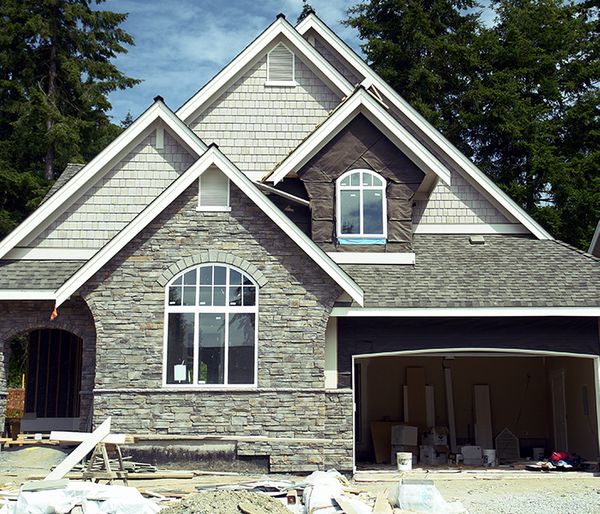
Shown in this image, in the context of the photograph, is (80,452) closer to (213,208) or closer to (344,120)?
(213,208)

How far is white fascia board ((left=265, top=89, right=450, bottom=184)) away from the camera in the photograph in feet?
53.3

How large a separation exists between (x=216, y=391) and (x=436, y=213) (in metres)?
6.78

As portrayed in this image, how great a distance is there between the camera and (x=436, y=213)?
1792 centimetres

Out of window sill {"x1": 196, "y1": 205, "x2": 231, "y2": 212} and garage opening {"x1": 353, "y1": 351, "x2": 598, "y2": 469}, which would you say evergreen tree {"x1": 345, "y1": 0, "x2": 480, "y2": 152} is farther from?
window sill {"x1": 196, "y1": 205, "x2": 231, "y2": 212}

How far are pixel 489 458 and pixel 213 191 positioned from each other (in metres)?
8.54

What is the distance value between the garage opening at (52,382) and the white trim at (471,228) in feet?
26.7

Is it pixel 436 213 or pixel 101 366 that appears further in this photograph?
pixel 436 213

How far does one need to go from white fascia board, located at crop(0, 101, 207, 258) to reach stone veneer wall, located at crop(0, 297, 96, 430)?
1.41 m

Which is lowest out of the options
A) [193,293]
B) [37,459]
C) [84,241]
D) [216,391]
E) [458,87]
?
[37,459]

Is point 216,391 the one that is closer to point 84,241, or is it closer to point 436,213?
point 84,241

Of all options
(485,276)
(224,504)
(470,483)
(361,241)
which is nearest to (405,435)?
(470,483)

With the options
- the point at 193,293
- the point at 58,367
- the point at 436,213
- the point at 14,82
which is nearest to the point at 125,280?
the point at 193,293

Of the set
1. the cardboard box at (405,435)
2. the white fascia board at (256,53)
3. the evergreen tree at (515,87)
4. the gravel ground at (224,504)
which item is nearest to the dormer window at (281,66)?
the white fascia board at (256,53)

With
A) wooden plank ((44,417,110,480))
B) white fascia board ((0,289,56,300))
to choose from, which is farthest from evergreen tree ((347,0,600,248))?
wooden plank ((44,417,110,480))
